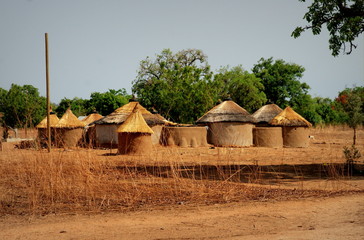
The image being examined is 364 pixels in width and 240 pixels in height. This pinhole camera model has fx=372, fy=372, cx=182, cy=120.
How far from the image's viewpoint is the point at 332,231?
14.2 feet

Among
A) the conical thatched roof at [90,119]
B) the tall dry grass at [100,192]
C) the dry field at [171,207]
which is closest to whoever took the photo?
the dry field at [171,207]

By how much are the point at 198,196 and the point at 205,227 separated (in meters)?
1.72

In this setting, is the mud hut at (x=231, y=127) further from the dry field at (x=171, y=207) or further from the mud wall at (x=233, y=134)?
the dry field at (x=171, y=207)

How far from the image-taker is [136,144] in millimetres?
14492

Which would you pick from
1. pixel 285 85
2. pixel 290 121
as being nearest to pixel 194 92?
pixel 290 121

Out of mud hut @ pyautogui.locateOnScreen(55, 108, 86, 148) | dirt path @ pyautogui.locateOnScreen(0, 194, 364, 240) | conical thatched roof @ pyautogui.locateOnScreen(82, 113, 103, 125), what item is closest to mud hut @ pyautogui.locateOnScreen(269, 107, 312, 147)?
mud hut @ pyautogui.locateOnScreen(55, 108, 86, 148)

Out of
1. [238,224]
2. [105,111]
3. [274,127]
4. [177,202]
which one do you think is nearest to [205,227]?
[238,224]

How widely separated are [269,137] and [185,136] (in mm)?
4612

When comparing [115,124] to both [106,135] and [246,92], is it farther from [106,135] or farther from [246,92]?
[246,92]

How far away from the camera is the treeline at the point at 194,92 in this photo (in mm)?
28859

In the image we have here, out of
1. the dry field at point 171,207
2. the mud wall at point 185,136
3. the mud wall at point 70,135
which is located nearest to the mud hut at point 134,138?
the mud wall at point 185,136

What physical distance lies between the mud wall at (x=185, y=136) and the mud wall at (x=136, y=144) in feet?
16.0

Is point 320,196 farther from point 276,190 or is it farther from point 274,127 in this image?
point 274,127

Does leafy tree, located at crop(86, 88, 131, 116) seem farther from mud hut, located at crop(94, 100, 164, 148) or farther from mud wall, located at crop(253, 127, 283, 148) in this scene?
mud wall, located at crop(253, 127, 283, 148)
